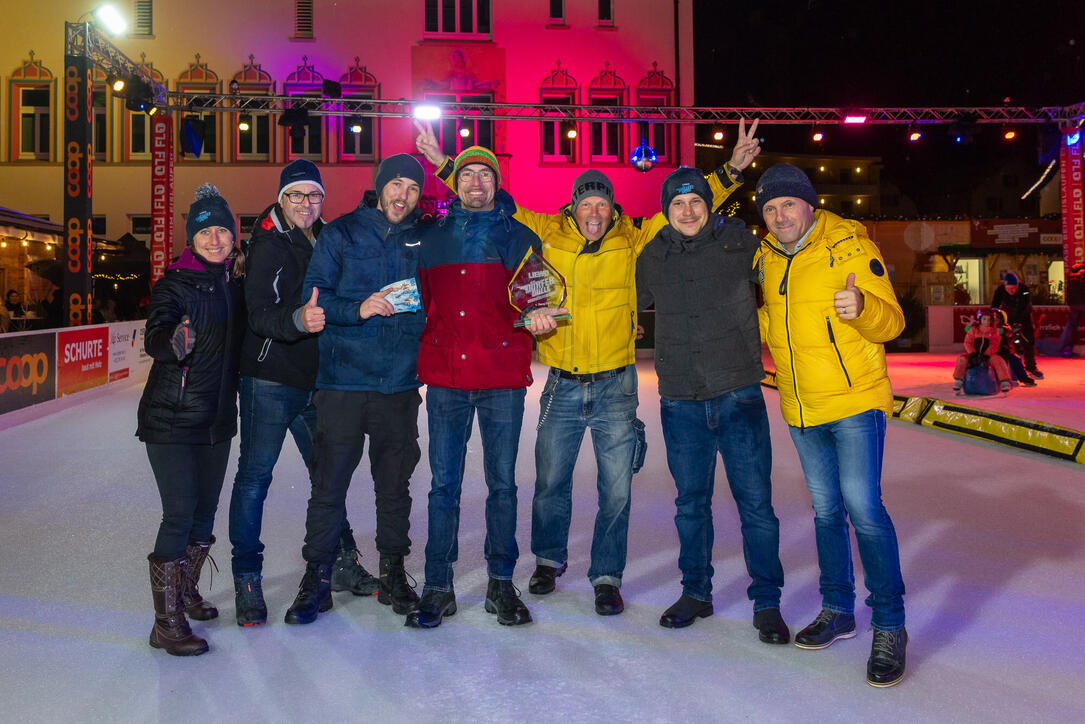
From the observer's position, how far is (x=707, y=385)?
3.38 meters

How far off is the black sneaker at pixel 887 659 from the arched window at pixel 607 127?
2172 centimetres

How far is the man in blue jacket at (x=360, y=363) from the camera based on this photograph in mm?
3475

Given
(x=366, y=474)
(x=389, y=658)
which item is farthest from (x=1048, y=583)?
(x=366, y=474)

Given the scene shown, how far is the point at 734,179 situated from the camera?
3.71 m

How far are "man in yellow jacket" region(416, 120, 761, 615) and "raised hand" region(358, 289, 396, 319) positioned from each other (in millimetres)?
731

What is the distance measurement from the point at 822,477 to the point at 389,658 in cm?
182

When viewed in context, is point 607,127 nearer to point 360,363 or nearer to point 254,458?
point 360,363

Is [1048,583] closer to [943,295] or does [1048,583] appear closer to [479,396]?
[479,396]

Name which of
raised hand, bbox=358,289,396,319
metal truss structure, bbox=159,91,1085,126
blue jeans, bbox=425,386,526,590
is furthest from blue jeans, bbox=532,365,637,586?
metal truss structure, bbox=159,91,1085,126

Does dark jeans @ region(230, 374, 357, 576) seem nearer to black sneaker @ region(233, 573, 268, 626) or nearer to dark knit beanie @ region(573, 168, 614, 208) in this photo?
black sneaker @ region(233, 573, 268, 626)

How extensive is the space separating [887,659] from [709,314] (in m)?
1.47

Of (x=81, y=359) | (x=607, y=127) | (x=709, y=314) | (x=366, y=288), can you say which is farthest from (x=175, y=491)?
(x=607, y=127)

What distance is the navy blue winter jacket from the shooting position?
3.47m

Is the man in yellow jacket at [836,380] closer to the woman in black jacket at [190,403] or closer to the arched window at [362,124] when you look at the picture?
the woman in black jacket at [190,403]
